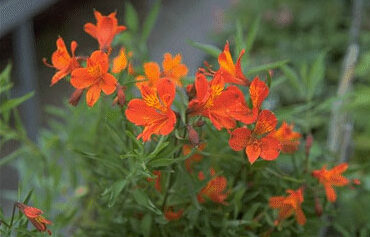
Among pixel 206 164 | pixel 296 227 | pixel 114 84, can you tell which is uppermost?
pixel 114 84

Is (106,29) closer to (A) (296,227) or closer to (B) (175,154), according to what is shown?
(B) (175,154)

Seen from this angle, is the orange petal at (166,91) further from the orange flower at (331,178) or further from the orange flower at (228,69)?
the orange flower at (331,178)

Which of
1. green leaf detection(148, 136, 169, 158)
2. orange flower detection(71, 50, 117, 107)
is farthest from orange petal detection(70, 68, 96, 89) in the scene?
green leaf detection(148, 136, 169, 158)

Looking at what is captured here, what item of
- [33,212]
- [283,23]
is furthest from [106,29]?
[283,23]

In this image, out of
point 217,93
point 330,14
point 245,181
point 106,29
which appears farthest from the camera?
point 330,14

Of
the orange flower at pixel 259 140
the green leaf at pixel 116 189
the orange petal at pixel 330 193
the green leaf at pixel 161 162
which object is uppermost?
the orange flower at pixel 259 140

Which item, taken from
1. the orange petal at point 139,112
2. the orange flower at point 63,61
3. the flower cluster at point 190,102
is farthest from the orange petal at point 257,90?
the orange flower at point 63,61

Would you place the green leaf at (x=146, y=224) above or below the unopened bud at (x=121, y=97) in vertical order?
below
